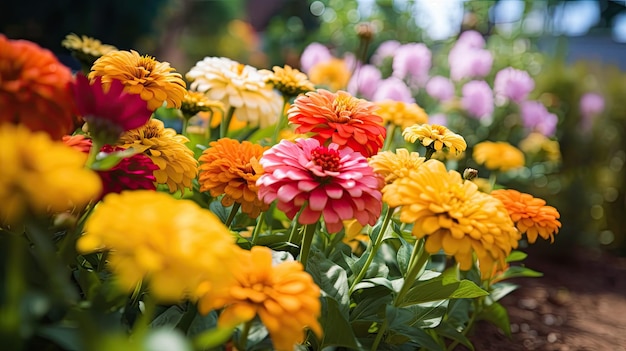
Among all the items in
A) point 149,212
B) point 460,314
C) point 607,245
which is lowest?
point 607,245

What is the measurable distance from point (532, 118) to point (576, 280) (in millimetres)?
826

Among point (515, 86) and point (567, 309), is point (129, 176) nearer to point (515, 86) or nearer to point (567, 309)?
point (567, 309)

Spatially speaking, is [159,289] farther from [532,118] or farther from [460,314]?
[532,118]

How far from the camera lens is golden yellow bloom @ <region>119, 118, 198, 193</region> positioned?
3.08 feet

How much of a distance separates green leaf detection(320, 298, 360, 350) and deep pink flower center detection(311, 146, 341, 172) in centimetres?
19

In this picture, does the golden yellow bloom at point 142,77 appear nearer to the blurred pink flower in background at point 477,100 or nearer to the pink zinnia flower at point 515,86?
the blurred pink flower in background at point 477,100

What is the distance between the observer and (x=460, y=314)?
128 centimetres

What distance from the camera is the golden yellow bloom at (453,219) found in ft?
2.49

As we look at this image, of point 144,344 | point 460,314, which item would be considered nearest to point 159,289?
point 144,344

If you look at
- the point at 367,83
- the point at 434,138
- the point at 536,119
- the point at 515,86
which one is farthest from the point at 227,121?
the point at 536,119

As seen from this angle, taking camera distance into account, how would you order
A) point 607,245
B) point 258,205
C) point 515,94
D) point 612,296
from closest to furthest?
point 258,205
point 612,296
point 515,94
point 607,245

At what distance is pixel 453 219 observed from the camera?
780 millimetres

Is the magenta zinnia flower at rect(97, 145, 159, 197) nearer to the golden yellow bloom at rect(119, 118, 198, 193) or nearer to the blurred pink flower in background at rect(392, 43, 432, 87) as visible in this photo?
the golden yellow bloom at rect(119, 118, 198, 193)

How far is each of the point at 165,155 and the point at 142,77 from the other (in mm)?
152
